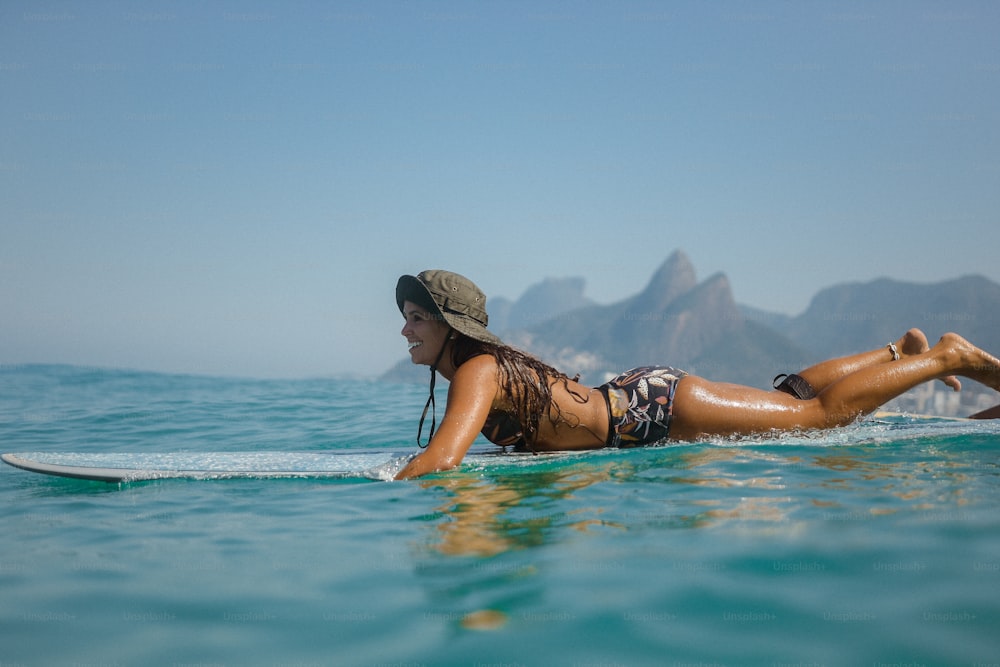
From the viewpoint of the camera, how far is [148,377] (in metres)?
18.8

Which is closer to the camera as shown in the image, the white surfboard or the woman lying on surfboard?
the woman lying on surfboard

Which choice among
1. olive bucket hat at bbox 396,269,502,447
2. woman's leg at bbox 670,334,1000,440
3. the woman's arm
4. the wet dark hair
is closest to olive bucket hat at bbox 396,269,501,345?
olive bucket hat at bbox 396,269,502,447

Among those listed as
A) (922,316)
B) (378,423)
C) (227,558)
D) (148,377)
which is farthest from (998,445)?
(922,316)

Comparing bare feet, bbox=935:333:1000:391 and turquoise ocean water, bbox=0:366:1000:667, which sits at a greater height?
bare feet, bbox=935:333:1000:391

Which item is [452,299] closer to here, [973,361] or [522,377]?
[522,377]

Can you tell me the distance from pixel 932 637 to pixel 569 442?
2.97 meters

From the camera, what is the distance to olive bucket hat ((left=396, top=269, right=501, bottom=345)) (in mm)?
4355

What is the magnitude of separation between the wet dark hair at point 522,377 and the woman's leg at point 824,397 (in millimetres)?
773

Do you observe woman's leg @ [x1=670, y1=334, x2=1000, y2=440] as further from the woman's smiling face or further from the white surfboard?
the woman's smiling face

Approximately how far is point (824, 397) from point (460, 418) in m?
2.54

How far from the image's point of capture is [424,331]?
14.8 ft

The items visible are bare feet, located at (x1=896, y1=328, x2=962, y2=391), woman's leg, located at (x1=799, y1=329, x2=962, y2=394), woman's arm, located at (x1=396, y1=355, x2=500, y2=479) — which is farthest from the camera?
bare feet, located at (x1=896, y1=328, x2=962, y2=391)

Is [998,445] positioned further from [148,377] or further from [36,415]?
[148,377]

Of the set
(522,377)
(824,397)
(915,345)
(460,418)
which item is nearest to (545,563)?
(460,418)
